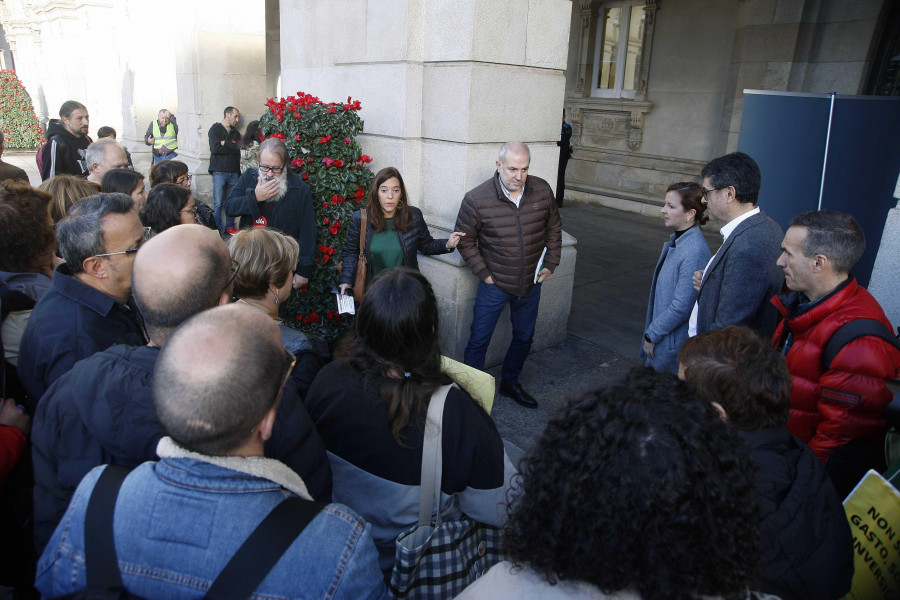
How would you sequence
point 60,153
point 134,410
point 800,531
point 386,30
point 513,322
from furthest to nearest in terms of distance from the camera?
point 60,153 < point 386,30 < point 513,322 < point 134,410 < point 800,531

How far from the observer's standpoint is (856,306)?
8.00 feet

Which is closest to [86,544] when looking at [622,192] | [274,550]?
[274,550]

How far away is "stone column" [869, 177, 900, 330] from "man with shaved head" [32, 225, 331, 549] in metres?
3.67

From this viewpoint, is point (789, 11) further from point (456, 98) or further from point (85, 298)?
point (85, 298)

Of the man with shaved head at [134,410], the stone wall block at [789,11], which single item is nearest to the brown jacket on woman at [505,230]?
the man with shaved head at [134,410]

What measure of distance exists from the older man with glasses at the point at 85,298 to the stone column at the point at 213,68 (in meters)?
7.72

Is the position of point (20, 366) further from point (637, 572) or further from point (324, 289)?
point (324, 289)

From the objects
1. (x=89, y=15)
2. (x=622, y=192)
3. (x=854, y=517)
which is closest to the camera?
(x=854, y=517)

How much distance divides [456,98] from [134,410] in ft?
12.1

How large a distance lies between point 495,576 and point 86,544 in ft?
2.84

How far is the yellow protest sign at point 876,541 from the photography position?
184cm

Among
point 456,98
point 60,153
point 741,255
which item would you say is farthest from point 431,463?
point 60,153

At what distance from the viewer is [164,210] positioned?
3664mm

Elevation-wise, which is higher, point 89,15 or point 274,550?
point 89,15
